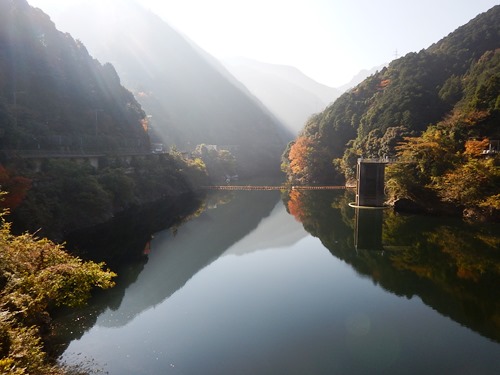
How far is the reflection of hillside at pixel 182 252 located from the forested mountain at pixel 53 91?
16.6 metres

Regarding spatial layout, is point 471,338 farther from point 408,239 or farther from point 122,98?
point 122,98

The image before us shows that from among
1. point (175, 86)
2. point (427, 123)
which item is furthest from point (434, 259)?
point (175, 86)

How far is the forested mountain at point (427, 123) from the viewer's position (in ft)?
107

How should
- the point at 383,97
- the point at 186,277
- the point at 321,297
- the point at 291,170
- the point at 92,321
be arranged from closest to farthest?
the point at 92,321 → the point at 321,297 → the point at 186,277 → the point at 383,97 → the point at 291,170

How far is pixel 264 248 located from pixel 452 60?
48975mm

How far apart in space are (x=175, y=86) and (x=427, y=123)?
93.2 metres

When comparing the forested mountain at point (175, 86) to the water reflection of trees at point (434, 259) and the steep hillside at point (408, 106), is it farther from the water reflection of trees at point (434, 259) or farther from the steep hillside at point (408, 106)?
the water reflection of trees at point (434, 259)

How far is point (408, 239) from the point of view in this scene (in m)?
26.0

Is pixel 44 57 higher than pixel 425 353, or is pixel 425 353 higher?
pixel 44 57

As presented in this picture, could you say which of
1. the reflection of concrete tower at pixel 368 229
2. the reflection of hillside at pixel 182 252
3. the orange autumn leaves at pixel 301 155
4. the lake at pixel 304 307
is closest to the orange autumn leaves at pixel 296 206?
the reflection of hillside at pixel 182 252

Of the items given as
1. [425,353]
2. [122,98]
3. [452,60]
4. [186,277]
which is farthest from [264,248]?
[452,60]

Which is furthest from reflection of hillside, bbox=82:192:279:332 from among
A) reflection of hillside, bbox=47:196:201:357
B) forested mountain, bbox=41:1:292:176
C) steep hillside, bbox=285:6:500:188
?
forested mountain, bbox=41:1:292:176

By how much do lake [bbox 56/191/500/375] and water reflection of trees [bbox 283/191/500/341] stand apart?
0.26ft

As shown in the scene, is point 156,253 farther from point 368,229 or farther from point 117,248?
point 368,229
